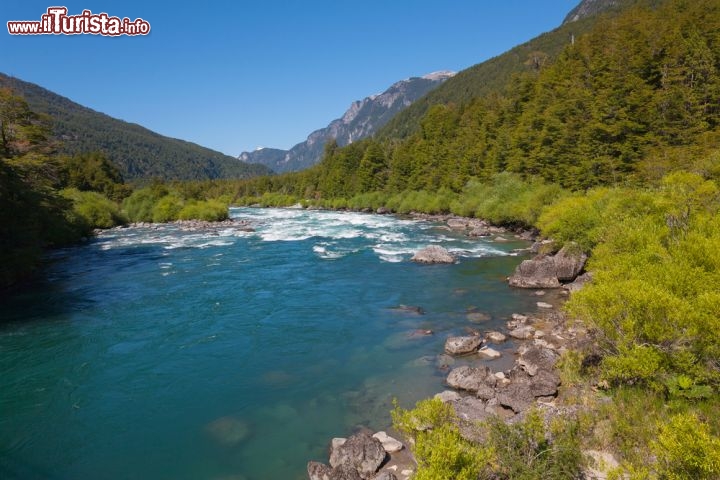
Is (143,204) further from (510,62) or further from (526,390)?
(510,62)

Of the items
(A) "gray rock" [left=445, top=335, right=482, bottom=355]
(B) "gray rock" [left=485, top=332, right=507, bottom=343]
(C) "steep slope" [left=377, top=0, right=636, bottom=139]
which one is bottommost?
(B) "gray rock" [left=485, top=332, right=507, bottom=343]

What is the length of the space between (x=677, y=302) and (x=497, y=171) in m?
53.3

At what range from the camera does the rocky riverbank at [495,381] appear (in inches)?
360

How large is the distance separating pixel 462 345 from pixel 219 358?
30.0 ft

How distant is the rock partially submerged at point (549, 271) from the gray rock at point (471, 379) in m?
11.6

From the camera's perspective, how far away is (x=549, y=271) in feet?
77.5

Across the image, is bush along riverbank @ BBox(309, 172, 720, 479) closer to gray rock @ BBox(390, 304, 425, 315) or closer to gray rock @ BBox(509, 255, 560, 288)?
gray rock @ BBox(390, 304, 425, 315)

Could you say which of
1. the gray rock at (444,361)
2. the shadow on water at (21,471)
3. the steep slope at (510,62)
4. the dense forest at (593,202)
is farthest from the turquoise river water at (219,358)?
the steep slope at (510,62)

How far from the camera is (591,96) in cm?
4438

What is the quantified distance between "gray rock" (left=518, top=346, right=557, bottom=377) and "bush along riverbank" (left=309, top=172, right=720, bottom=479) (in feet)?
0.15

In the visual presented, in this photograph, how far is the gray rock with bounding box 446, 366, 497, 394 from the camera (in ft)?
40.9

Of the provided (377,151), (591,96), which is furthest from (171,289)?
(377,151)

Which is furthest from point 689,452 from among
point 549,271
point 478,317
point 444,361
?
point 549,271

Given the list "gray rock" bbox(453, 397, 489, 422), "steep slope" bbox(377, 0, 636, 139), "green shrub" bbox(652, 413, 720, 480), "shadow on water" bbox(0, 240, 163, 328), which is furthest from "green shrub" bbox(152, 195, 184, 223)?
"steep slope" bbox(377, 0, 636, 139)
